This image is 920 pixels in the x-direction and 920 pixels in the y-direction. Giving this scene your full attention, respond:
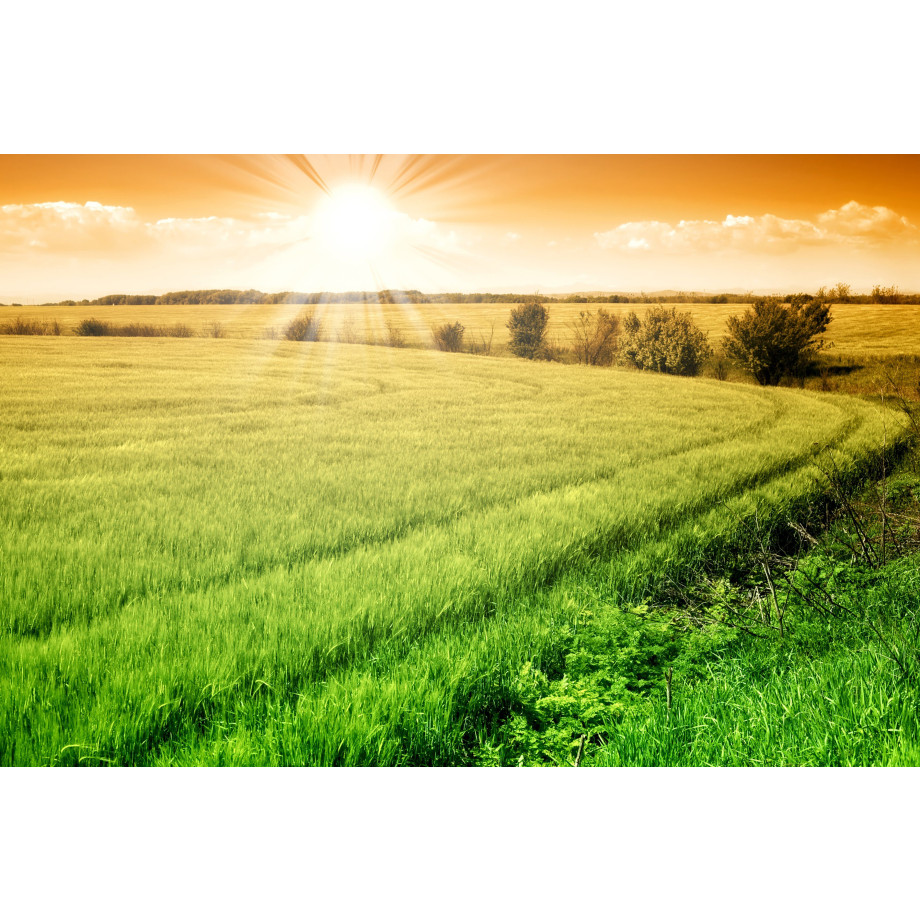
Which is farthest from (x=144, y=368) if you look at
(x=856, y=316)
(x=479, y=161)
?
(x=856, y=316)

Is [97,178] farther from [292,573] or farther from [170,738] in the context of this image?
[170,738]

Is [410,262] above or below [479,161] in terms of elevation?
below

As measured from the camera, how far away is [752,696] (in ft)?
7.29

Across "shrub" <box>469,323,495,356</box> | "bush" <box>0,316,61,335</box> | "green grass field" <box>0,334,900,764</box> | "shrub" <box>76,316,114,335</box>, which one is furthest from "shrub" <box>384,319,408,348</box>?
"bush" <box>0,316,61,335</box>

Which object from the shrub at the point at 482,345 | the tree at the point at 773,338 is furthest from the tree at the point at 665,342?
the shrub at the point at 482,345

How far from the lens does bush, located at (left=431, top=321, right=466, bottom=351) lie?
7113 mm

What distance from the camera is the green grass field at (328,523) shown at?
2.13m

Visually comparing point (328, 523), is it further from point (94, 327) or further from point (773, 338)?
point (773, 338)

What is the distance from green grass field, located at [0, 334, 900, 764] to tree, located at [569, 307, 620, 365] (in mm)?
248

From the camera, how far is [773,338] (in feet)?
21.6

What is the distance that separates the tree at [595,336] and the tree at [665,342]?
16 centimetres

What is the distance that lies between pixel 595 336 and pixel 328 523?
484 cm

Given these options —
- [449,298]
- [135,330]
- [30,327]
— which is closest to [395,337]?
[449,298]
